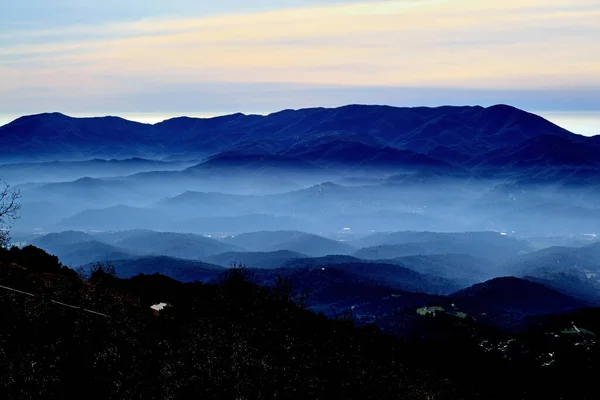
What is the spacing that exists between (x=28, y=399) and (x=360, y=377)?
18.4m

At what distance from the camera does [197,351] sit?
3822 cm

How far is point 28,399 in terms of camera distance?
27.9 meters

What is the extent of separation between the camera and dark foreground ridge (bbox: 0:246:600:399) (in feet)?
106

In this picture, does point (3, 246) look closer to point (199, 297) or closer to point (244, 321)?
point (199, 297)

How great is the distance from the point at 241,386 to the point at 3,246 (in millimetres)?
44971

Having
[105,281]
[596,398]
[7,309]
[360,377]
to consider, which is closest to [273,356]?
[360,377]

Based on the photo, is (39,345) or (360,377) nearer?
(39,345)

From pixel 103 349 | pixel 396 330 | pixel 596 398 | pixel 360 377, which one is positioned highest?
pixel 103 349

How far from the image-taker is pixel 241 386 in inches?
1314

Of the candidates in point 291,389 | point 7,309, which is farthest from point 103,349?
point 291,389

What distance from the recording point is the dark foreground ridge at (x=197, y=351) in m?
32.3

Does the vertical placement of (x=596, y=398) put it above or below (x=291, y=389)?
below

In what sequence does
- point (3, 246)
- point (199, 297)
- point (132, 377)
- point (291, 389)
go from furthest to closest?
point (3, 246), point (199, 297), point (291, 389), point (132, 377)

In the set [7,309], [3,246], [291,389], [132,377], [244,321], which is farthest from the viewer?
[3,246]
